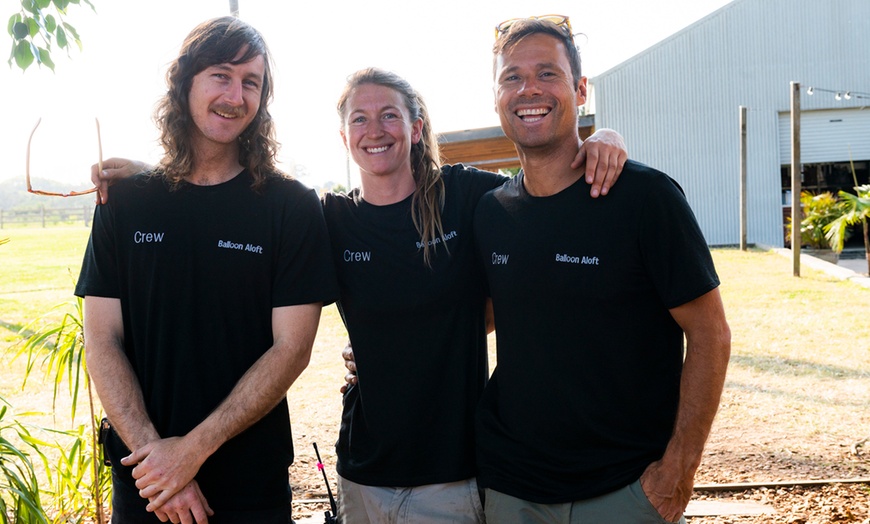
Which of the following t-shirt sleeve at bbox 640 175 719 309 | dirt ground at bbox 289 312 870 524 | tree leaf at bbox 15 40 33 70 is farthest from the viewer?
dirt ground at bbox 289 312 870 524

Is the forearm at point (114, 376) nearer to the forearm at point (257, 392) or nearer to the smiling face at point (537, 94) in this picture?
the forearm at point (257, 392)

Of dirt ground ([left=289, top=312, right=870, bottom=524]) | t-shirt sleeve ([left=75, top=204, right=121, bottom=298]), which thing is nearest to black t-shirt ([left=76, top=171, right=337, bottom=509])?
t-shirt sleeve ([left=75, top=204, right=121, bottom=298])

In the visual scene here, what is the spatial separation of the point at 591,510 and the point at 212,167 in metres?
1.66

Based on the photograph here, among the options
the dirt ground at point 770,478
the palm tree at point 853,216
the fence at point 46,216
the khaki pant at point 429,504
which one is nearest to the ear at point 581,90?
the khaki pant at point 429,504

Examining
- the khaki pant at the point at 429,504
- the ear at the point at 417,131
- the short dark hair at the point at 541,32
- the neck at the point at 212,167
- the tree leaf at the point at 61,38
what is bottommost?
the khaki pant at the point at 429,504

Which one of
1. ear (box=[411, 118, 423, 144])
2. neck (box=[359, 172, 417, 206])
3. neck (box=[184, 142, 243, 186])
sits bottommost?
neck (box=[359, 172, 417, 206])

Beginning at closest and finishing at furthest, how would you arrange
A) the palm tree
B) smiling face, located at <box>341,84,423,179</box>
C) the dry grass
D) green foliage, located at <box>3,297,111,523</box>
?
smiling face, located at <box>341,84,423,179</box>
green foliage, located at <box>3,297,111,523</box>
the dry grass
the palm tree

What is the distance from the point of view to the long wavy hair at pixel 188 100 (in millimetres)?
2697

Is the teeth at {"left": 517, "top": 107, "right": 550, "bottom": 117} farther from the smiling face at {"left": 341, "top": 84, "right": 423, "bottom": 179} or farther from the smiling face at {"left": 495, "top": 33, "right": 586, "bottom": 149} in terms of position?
the smiling face at {"left": 341, "top": 84, "right": 423, "bottom": 179}

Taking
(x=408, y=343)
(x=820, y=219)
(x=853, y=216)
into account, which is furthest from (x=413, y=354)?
(x=820, y=219)

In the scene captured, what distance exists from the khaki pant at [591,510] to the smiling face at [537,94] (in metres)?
1.09

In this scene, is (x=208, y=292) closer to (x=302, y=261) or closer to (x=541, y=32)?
(x=302, y=261)

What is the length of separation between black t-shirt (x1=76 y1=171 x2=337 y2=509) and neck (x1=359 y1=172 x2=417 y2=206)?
1.22ft

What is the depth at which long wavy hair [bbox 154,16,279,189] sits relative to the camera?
270cm
